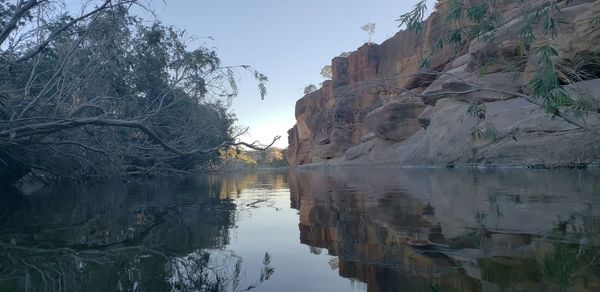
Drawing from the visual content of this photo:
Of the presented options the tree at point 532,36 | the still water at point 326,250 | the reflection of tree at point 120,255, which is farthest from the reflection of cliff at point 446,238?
the tree at point 532,36

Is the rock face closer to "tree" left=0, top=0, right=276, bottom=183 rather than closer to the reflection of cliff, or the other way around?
the reflection of cliff

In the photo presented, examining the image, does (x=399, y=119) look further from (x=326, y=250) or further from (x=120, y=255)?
(x=120, y=255)

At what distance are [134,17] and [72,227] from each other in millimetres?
9072

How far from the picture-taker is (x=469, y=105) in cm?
1596

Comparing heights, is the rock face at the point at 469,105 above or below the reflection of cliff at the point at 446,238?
above

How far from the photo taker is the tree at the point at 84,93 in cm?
959

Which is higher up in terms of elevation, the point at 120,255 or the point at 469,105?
the point at 469,105

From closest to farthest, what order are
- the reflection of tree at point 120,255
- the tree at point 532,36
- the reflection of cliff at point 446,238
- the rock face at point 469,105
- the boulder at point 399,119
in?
1. the reflection of cliff at point 446,238
2. the reflection of tree at point 120,255
3. the tree at point 532,36
4. the rock face at point 469,105
5. the boulder at point 399,119

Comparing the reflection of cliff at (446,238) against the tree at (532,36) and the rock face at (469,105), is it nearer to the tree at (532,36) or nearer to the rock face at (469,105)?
the tree at (532,36)

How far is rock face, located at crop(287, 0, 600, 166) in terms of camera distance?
9195mm

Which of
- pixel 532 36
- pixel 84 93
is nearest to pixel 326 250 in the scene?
pixel 532 36

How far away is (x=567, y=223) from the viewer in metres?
3.86

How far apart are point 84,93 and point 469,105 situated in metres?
13.4

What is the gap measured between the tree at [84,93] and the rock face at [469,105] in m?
5.31
